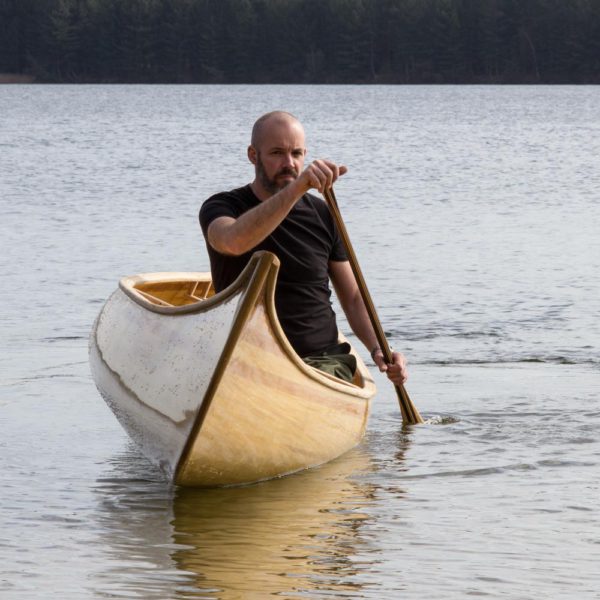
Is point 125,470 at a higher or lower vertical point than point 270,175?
lower

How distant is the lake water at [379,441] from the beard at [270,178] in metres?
1.36

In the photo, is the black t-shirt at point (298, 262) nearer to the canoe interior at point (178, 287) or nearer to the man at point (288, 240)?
the man at point (288, 240)

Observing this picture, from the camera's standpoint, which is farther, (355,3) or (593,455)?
(355,3)

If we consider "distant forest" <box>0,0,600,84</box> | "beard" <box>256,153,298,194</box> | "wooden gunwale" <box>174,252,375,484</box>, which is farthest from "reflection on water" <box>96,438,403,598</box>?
"distant forest" <box>0,0,600,84</box>

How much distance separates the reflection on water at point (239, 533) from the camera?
217 inches

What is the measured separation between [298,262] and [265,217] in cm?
76

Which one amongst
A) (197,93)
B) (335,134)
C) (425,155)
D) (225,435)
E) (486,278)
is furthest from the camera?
(197,93)

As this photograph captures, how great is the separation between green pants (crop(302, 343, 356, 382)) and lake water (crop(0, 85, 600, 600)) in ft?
1.61

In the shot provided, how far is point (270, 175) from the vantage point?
6.59 metres

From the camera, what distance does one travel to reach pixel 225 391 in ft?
20.2

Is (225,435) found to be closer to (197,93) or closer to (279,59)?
(197,93)

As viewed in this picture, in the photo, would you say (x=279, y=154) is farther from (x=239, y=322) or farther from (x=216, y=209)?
(x=239, y=322)

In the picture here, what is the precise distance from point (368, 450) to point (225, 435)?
1667 mm

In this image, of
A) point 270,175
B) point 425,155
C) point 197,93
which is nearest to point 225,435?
point 270,175
